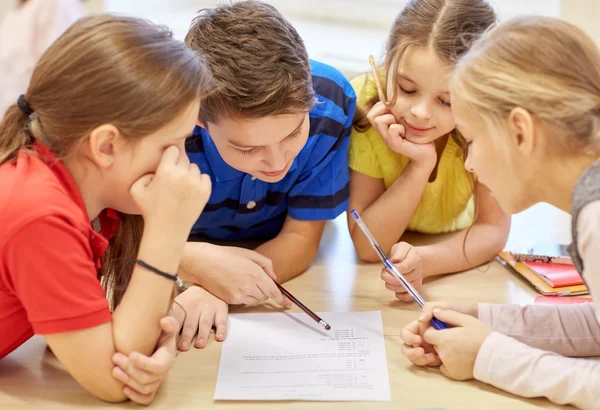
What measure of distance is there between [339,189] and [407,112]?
174 millimetres

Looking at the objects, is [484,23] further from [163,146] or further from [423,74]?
[163,146]

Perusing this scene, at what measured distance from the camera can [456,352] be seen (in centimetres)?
90

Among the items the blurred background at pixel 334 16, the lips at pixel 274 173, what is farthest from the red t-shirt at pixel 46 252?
the blurred background at pixel 334 16

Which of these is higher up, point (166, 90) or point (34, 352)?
point (166, 90)

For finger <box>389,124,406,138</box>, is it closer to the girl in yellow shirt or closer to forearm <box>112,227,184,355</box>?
the girl in yellow shirt

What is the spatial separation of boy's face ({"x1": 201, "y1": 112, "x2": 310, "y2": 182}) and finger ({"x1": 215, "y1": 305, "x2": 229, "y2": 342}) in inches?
8.2

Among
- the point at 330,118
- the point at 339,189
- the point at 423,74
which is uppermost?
the point at 423,74

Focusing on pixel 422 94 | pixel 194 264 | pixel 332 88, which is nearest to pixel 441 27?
pixel 422 94

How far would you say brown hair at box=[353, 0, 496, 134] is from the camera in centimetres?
111

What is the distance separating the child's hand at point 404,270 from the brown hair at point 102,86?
424mm

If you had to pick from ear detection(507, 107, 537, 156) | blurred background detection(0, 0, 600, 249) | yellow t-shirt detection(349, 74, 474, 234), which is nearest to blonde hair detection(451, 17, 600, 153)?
ear detection(507, 107, 537, 156)

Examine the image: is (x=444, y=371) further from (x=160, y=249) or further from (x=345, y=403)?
(x=160, y=249)

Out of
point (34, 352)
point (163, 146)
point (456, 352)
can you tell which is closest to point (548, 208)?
point (456, 352)

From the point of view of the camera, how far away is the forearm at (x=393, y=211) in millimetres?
1263
